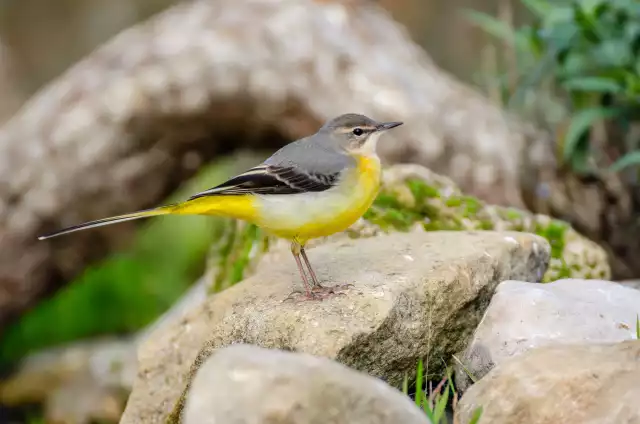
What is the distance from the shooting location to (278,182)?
4.29 m

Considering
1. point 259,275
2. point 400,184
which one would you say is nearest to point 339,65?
point 400,184

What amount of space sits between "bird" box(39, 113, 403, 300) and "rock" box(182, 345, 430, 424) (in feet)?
4.27

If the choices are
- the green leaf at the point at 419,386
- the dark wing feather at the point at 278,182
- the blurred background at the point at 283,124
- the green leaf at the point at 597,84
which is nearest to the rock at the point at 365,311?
the green leaf at the point at 419,386

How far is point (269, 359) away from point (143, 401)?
2120 millimetres

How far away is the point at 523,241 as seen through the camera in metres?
4.70

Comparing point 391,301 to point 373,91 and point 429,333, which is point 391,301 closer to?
point 429,333

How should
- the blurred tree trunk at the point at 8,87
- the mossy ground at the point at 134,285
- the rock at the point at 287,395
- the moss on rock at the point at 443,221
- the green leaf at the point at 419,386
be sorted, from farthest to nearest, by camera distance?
the blurred tree trunk at the point at 8,87 < the mossy ground at the point at 134,285 < the moss on rock at the point at 443,221 < the green leaf at the point at 419,386 < the rock at the point at 287,395

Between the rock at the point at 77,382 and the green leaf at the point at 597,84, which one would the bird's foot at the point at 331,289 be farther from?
the rock at the point at 77,382

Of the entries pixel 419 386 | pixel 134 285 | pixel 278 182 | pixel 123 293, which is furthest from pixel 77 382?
pixel 419 386

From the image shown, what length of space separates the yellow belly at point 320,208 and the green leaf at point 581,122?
3.26 meters

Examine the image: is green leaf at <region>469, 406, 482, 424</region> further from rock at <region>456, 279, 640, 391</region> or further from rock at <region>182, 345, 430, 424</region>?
rock at <region>456, 279, 640, 391</region>

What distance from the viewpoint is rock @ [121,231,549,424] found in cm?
394

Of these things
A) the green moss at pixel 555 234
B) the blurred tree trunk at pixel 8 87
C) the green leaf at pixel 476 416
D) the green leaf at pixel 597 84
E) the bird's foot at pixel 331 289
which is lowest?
the blurred tree trunk at pixel 8 87

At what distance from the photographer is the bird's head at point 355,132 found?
4.49 m
